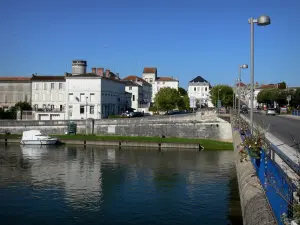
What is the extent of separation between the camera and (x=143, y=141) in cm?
4912

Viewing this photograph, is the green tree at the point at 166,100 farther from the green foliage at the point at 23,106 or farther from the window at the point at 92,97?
the green foliage at the point at 23,106

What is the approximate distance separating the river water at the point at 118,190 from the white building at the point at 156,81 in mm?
90434

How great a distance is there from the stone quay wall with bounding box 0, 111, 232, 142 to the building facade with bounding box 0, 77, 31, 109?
15.5 meters

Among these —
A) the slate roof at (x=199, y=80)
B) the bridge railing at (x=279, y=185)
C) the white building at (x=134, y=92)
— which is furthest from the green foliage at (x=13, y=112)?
the slate roof at (x=199, y=80)

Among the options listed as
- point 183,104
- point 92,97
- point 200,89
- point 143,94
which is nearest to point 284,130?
point 92,97

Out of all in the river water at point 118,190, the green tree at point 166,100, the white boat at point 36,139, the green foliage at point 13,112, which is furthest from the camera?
the green tree at point 166,100

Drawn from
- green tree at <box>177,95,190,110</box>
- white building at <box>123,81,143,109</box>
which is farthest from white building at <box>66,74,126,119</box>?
green tree at <box>177,95,190,110</box>

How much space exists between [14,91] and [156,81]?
65.4 metres

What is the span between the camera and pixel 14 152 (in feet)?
141

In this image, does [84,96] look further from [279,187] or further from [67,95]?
[279,187]

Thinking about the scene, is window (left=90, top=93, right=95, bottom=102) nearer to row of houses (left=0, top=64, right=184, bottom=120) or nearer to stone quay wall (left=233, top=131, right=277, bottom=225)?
row of houses (left=0, top=64, right=184, bottom=120)

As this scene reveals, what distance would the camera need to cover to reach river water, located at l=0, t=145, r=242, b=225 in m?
18.0

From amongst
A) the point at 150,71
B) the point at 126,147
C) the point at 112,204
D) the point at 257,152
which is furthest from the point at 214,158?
the point at 150,71

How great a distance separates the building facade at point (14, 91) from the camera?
231ft
